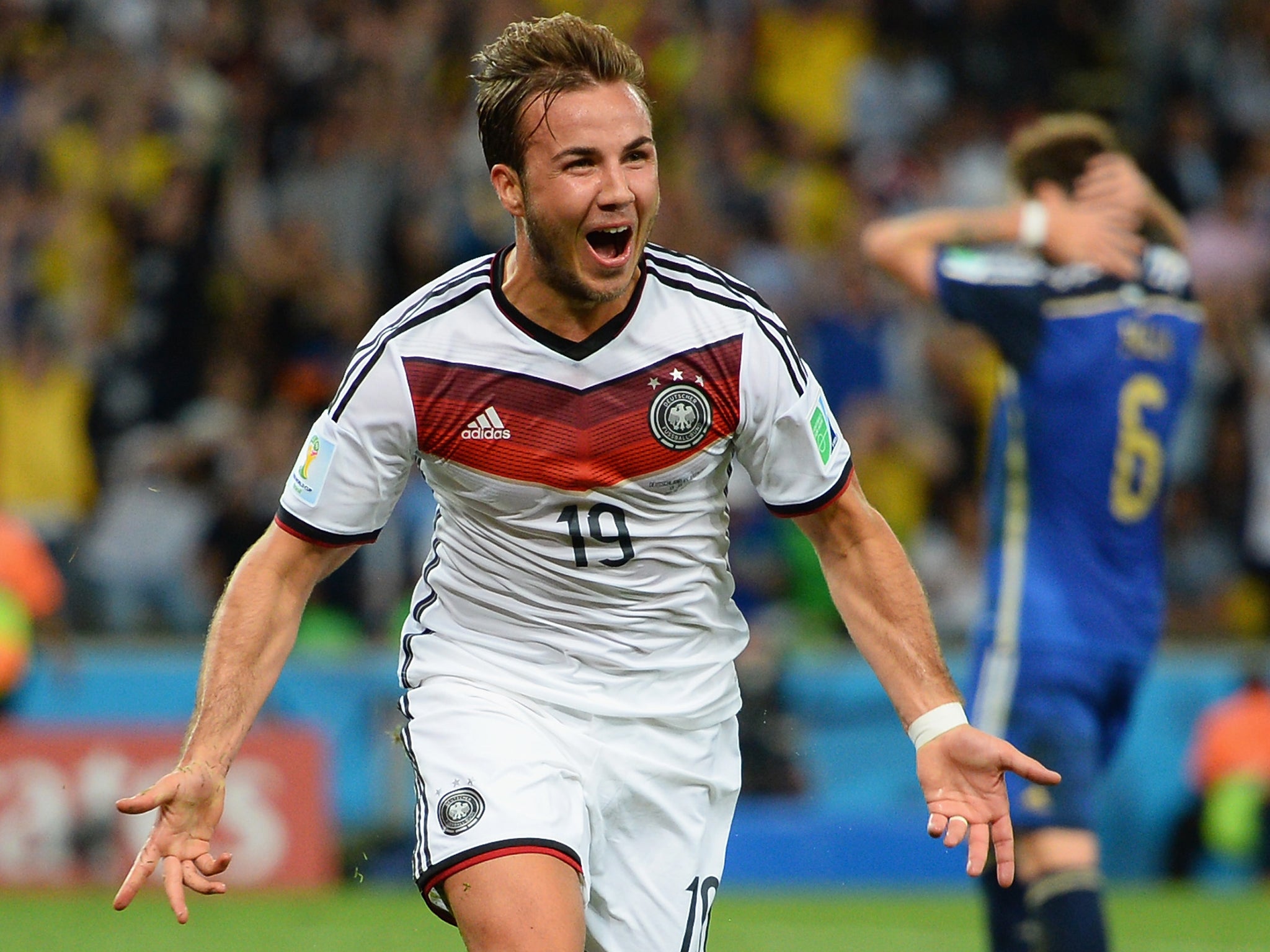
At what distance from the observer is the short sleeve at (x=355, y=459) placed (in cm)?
412

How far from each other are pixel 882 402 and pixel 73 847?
5184 mm

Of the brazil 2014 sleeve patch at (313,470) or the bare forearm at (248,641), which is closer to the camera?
the bare forearm at (248,641)

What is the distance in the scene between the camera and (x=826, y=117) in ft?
44.5

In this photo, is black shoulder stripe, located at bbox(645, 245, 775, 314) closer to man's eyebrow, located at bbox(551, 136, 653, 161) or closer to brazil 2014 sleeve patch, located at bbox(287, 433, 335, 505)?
man's eyebrow, located at bbox(551, 136, 653, 161)

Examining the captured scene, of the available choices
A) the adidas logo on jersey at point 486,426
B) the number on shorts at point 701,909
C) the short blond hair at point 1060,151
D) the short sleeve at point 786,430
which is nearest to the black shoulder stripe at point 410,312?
the adidas logo on jersey at point 486,426

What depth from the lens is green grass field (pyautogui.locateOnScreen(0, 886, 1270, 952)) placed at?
8.62 meters

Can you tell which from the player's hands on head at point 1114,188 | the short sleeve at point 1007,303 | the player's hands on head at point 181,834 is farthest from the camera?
the player's hands on head at point 1114,188

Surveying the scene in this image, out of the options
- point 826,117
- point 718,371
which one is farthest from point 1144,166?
point 718,371

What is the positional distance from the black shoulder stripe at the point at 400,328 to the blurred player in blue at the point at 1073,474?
7.21ft

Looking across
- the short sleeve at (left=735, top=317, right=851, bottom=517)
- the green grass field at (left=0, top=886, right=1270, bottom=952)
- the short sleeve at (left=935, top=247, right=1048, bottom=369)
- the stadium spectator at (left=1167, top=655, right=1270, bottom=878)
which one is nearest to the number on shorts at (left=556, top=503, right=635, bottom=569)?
the short sleeve at (left=735, top=317, right=851, bottom=517)

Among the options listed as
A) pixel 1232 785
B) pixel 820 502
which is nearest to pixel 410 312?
pixel 820 502

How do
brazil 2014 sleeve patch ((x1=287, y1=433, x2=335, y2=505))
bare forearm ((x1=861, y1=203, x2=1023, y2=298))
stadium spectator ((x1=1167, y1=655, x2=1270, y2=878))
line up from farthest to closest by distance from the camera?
stadium spectator ((x1=1167, y1=655, x2=1270, y2=878)) → bare forearm ((x1=861, y1=203, x2=1023, y2=298)) → brazil 2014 sleeve patch ((x1=287, y1=433, x2=335, y2=505))

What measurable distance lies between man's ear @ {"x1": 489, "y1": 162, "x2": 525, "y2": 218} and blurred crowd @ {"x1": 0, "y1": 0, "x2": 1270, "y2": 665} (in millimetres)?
6434

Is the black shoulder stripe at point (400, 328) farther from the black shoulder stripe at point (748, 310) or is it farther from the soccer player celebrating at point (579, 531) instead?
the black shoulder stripe at point (748, 310)
